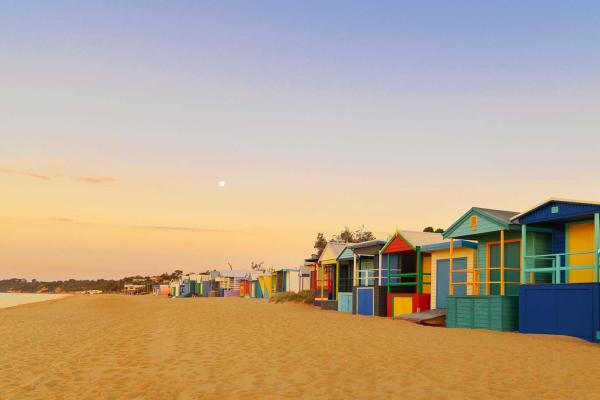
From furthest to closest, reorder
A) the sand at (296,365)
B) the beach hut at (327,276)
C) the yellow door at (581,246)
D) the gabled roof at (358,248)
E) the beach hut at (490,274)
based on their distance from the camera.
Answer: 1. the beach hut at (327,276)
2. the gabled roof at (358,248)
3. the beach hut at (490,274)
4. the yellow door at (581,246)
5. the sand at (296,365)

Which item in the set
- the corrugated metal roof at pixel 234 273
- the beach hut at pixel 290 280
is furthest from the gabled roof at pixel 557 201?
the corrugated metal roof at pixel 234 273

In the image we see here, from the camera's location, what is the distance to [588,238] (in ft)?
60.0

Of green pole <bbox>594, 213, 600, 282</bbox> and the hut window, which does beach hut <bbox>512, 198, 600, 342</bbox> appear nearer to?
green pole <bbox>594, 213, 600, 282</bbox>

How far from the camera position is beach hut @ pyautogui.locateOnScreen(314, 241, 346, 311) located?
3547 centimetres

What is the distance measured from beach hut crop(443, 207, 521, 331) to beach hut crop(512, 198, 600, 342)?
0.71 metres

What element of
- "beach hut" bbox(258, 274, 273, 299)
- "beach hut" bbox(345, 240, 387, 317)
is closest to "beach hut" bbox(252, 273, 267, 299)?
"beach hut" bbox(258, 274, 273, 299)

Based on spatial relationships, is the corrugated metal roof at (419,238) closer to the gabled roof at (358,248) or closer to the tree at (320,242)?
the gabled roof at (358,248)

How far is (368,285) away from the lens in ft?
98.3

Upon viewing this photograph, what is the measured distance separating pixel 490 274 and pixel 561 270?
153 inches

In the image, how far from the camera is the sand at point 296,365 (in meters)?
9.27

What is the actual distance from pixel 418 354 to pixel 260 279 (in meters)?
52.8

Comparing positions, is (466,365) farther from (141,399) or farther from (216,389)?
(141,399)

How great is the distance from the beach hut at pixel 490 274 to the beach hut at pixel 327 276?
44.0 feet

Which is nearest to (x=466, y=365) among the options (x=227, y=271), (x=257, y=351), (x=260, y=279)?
(x=257, y=351)
